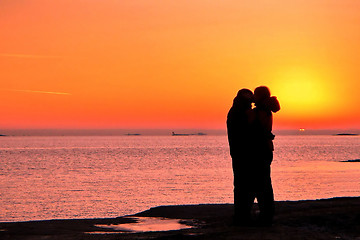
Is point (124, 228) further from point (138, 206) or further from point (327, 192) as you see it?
point (327, 192)

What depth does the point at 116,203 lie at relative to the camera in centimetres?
3706

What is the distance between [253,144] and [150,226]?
385 centimetres

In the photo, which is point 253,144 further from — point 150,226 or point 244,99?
point 150,226

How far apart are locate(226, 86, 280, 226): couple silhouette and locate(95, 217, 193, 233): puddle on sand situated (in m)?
2.35

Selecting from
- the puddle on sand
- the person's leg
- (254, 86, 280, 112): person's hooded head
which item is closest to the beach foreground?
the puddle on sand

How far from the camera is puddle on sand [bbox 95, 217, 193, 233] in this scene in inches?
524

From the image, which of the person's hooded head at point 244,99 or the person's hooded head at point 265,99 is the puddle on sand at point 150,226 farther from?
the person's hooded head at point 265,99

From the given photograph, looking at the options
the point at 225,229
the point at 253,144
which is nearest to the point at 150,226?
the point at 225,229

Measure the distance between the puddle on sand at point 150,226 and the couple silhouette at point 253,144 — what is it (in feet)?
7.71

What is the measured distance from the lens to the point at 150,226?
551 inches

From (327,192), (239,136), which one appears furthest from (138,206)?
(239,136)

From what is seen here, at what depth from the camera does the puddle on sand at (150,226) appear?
13.3 meters

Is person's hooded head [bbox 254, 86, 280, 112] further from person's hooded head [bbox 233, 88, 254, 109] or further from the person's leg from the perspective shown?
the person's leg

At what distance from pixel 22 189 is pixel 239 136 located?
39908mm
